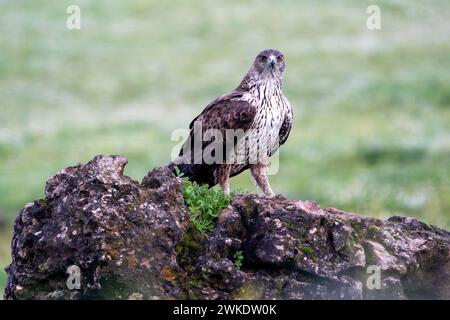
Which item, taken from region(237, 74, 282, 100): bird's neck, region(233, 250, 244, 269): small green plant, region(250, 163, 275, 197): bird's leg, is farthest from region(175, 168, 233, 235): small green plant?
region(237, 74, 282, 100): bird's neck

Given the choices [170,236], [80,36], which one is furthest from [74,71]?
[170,236]

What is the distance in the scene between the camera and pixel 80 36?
53781 millimetres

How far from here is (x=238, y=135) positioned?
12359 mm

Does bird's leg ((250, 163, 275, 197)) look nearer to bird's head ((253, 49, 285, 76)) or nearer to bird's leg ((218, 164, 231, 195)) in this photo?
bird's leg ((218, 164, 231, 195))

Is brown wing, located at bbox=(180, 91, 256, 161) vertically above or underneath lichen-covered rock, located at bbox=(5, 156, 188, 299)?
above

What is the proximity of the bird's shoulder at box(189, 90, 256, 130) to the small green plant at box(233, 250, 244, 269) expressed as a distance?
3.20 meters

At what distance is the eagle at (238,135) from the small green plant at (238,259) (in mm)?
2911

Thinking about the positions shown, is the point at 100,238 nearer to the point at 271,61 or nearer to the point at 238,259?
the point at 238,259

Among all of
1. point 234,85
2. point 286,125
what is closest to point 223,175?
point 286,125

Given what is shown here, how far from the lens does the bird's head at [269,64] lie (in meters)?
12.9

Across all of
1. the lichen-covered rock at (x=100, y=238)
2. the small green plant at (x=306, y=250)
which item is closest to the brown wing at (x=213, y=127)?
the lichen-covered rock at (x=100, y=238)

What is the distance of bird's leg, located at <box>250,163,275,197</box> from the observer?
12672 mm
